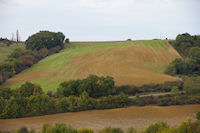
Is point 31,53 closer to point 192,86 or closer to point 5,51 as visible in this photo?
point 5,51

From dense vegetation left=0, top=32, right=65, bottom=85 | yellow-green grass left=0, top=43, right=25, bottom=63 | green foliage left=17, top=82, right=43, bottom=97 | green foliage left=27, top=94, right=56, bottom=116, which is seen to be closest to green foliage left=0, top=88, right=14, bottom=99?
green foliage left=17, top=82, right=43, bottom=97

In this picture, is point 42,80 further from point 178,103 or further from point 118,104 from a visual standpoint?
point 178,103

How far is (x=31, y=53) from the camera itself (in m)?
76.7

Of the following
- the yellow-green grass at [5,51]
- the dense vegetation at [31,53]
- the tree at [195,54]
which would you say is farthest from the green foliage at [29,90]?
the tree at [195,54]

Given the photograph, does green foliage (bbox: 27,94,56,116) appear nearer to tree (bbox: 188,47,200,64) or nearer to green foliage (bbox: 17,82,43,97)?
green foliage (bbox: 17,82,43,97)

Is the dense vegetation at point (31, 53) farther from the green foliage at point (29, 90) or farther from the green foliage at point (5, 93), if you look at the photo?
the green foliage at point (5, 93)

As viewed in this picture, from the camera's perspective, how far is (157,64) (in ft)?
206

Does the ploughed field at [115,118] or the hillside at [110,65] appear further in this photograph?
the hillside at [110,65]

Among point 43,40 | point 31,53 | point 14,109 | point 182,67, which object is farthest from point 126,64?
point 43,40

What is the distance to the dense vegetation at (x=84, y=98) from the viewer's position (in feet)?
116

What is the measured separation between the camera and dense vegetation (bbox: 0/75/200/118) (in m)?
35.4

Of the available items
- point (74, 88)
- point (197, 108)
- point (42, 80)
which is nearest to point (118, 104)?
point (74, 88)


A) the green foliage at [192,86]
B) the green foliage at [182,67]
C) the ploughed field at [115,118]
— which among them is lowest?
the ploughed field at [115,118]

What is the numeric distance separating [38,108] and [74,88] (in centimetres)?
923
